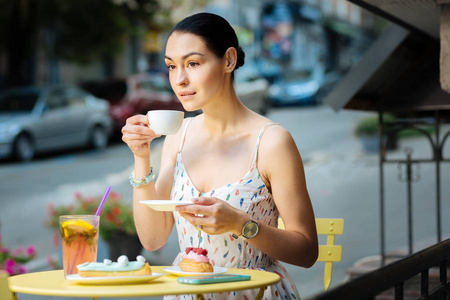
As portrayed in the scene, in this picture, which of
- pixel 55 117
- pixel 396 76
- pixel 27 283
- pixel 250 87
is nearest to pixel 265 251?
pixel 27 283

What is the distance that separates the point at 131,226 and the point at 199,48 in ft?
18.0

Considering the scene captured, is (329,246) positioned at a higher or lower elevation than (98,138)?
lower

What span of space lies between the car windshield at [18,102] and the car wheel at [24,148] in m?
0.67

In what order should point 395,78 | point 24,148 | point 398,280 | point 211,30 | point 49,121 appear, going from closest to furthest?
point 398,280 < point 211,30 < point 395,78 < point 24,148 < point 49,121

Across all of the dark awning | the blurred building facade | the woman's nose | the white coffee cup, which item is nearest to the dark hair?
the woman's nose

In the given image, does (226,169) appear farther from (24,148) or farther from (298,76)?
(298,76)

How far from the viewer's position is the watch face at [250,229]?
2.59 meters

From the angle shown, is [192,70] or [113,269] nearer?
[113,269]

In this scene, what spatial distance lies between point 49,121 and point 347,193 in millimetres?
6770

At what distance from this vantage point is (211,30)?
2.85m

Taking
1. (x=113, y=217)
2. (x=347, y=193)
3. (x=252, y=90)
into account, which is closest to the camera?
(x=113, y=217)

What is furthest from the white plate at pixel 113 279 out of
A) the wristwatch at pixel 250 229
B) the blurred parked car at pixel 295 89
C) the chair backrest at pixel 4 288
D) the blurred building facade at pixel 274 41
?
the blurred parked car at pixel 295 89

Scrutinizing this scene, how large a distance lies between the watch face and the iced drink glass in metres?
0.49

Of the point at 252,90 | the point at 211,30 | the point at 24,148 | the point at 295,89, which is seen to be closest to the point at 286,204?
the point at 211,30
